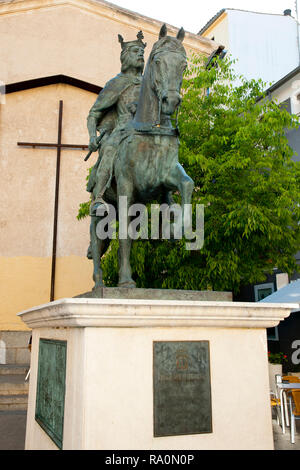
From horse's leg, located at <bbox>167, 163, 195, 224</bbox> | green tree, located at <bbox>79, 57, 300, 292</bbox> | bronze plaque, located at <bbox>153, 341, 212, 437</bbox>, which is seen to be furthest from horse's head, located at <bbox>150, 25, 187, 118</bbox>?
green tree, located at <bbox>79, 57, 300, 292</bbox>

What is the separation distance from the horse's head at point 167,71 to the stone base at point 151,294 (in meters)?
1.48

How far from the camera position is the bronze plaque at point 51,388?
11.8ft

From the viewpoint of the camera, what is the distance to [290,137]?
1677 centimetres

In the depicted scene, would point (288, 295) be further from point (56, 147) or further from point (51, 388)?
point (56, 147)

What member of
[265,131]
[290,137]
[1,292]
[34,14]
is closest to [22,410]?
[1,292]

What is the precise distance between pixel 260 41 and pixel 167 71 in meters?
26.4

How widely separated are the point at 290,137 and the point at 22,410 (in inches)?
518

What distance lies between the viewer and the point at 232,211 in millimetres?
9609

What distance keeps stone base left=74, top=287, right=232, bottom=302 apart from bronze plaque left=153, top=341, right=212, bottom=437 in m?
0.41

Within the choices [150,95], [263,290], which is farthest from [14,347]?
[150,95]

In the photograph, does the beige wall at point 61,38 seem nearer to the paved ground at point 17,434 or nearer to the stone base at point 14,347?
the stone base at point 14,347

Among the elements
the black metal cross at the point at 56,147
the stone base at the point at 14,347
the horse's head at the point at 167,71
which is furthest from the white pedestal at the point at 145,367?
the black metal cross at the point at 56,147
